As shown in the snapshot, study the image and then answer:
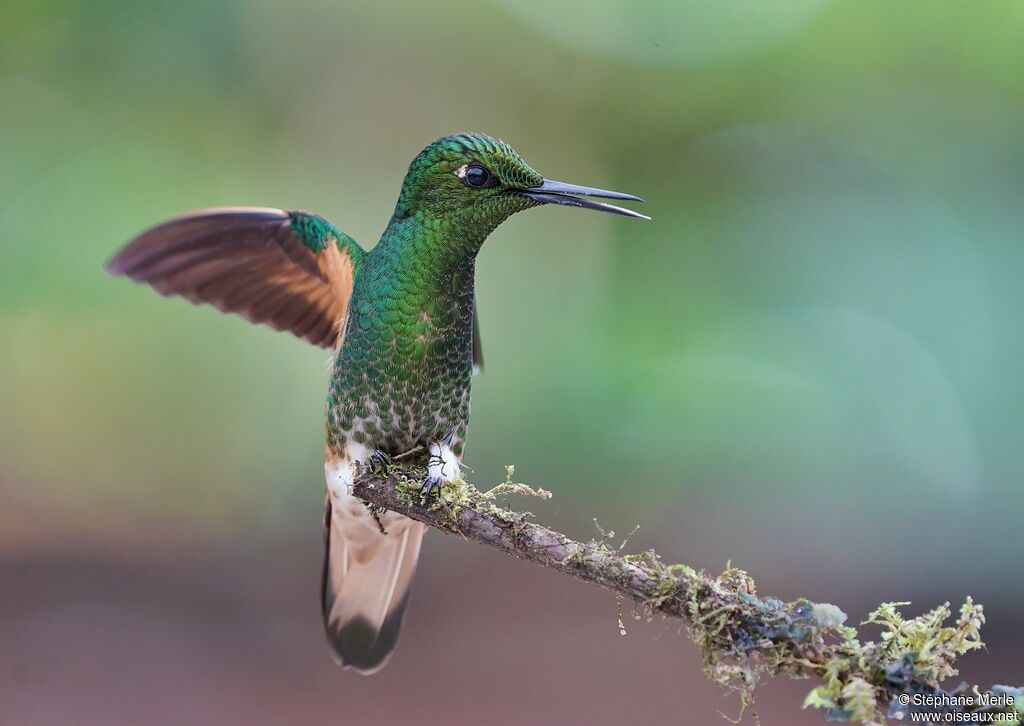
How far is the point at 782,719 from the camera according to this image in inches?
164

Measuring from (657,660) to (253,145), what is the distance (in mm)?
2991

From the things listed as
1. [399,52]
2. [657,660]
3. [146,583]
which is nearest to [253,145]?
[399,52]

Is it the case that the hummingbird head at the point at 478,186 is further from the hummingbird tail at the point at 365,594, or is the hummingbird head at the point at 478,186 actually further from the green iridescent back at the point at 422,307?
the hummingbird tail at the point at 365,594

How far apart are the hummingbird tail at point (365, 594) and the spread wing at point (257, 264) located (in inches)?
17.8

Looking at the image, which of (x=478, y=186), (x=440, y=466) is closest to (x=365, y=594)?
(x=440, y=466)

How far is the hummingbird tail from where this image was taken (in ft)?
6.82

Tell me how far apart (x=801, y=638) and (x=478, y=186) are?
0.88 m

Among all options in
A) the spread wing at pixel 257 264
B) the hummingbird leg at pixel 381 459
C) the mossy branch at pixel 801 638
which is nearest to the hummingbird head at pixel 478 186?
the spread wing at pixel 257 264

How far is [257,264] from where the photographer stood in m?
1.98

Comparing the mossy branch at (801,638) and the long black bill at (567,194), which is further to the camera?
the long black bill at (567,194)

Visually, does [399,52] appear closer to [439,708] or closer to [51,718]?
[439,708]

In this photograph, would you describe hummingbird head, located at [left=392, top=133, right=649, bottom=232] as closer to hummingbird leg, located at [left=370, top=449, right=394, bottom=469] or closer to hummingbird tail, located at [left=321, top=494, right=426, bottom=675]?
hummingbird leg, located at [left=370, top=449, right=394, bottom=469]

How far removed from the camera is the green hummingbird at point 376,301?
158 cm

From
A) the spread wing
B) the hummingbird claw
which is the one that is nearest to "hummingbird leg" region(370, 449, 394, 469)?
the hummingbird claw
